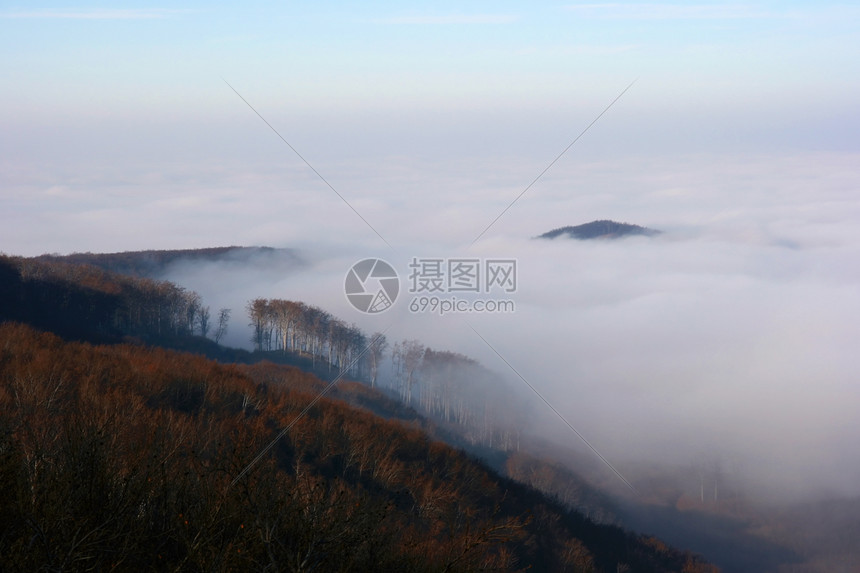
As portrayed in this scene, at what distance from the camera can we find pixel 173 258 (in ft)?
467

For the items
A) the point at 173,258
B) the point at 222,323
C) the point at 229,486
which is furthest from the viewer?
the point at 173,258

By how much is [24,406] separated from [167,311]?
198 ft

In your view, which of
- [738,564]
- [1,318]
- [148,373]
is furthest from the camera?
[738,564]

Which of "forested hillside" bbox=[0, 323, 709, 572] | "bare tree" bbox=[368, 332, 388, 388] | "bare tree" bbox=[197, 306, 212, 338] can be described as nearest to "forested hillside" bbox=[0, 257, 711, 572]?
"forested hillside" bbox=[0, 323, 709, 572]

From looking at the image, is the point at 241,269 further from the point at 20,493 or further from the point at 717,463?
the point at 20,493

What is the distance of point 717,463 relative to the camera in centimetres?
11962

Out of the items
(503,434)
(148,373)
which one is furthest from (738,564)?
(148,373)

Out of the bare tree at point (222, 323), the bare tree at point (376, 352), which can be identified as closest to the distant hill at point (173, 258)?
the bare tree at point (222, 323)

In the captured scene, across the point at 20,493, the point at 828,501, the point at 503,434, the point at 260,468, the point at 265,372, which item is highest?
the point at 20,493

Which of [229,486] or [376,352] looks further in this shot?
[376,352]

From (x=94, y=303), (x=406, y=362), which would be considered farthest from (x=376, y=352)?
(x=94, y=303)

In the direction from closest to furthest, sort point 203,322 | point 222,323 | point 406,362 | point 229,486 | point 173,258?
point 229,486
point 203,322
point 406,362
point 222,323
point 173,258

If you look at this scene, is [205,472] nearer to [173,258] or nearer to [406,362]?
[406,362]

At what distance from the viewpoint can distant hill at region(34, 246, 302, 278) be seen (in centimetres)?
12422
